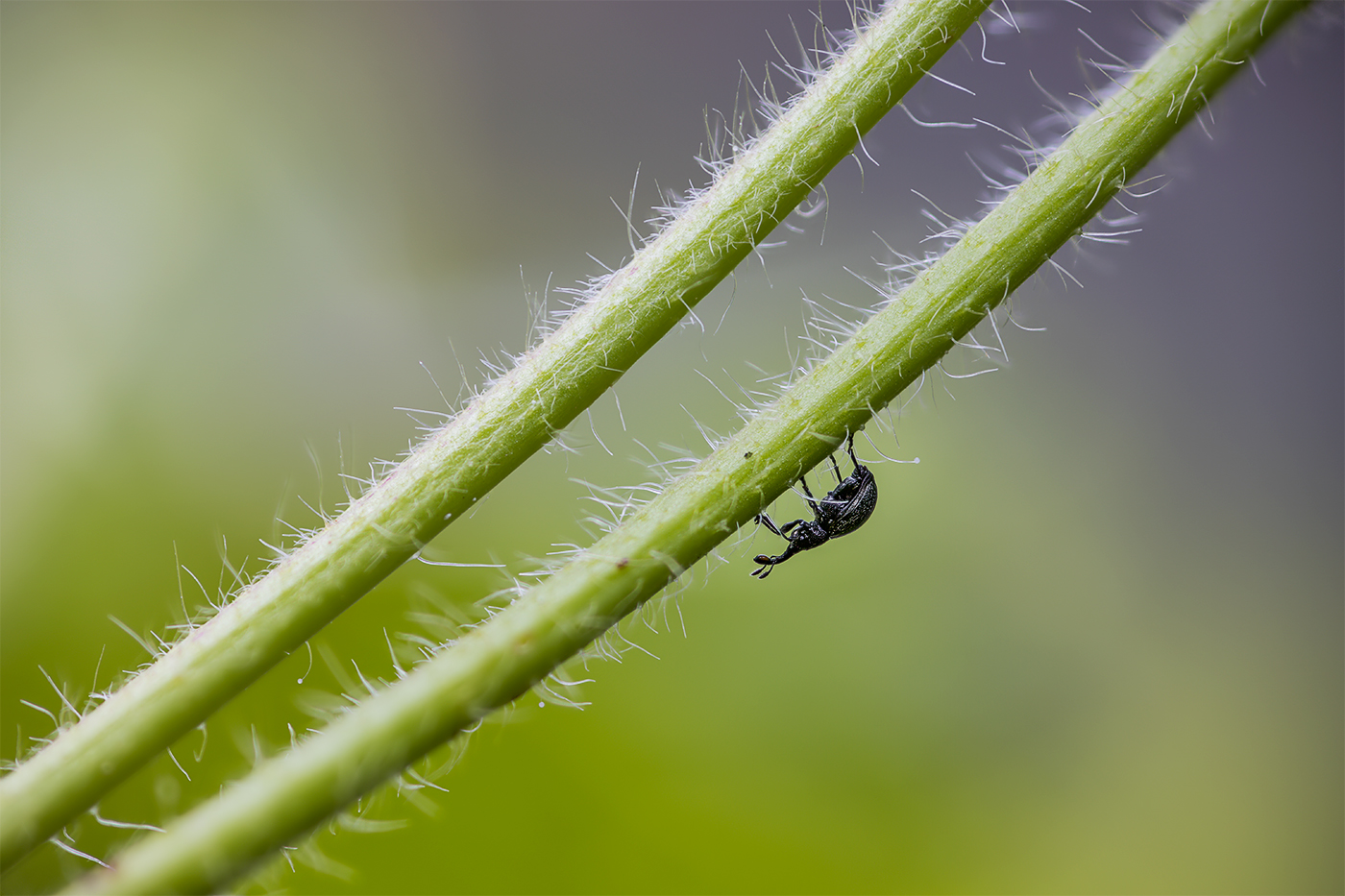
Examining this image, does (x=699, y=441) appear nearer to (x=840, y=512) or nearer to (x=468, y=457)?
(x=840, y=512)

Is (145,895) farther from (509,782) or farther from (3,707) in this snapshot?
(3,707)

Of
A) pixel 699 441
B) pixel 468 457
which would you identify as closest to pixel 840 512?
pixel 468 457

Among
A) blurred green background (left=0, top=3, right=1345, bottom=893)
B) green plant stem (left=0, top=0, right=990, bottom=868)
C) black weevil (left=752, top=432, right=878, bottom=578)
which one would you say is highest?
blurred green background (left=0, top=3, right=1345, bottom=893)

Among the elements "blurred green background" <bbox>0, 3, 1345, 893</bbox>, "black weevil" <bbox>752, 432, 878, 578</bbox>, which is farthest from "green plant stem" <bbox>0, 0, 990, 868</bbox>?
"blurred green background" <bbox>0, 3, 1345, 893</bbox>

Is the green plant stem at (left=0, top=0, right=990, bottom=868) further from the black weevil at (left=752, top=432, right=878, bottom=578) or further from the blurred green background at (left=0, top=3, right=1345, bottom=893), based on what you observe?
the blurred green background at (left=0, top=3, right=1345, bottom=893)

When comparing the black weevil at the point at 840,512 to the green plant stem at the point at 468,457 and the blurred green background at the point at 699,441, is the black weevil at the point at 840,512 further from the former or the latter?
the blurred green background at the point at 699,441

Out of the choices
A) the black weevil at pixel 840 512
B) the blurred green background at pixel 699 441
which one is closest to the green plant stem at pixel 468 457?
the black weevil at pixel 840 512
